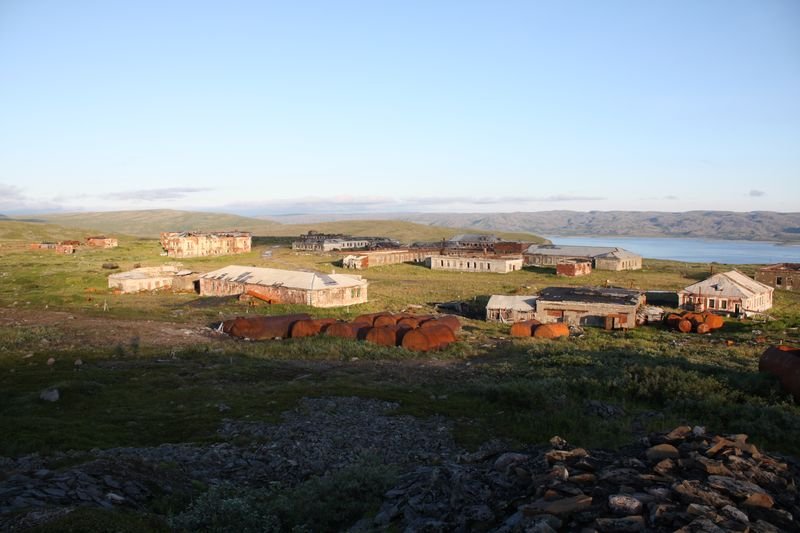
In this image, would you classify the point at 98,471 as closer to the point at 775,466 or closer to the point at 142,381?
the point at 142,381

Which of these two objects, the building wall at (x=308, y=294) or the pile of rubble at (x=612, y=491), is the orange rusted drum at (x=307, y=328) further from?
the pile of rubble at (x=612, y=491)

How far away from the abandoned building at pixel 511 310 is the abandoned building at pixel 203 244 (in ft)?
179

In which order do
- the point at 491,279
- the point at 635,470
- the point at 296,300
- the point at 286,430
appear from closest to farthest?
the point at 635,470 → the point at 286,430 → the point at 296,300 → the point at 491,279

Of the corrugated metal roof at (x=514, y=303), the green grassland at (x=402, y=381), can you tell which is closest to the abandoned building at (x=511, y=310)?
the corrugated metal roof at (x=514, y=303)

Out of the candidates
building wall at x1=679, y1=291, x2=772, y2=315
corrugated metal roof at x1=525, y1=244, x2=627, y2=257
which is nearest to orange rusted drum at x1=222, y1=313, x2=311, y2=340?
building wall at x1=679, y1=291, x2=772, y2=315

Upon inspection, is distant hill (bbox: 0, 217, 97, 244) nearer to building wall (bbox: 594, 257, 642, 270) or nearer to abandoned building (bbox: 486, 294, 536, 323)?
building wall (bbox: 594, 257, 642, 270)

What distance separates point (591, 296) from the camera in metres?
39.5

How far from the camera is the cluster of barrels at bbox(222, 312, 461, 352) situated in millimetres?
29750

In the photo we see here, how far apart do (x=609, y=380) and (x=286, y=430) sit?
12.0m

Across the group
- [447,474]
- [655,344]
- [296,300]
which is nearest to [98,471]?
[447,474]

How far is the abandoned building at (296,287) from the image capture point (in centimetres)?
4278

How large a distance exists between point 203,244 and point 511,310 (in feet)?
188

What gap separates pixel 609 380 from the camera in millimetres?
21266

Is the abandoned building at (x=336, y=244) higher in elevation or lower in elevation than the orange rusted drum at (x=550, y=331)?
higher
